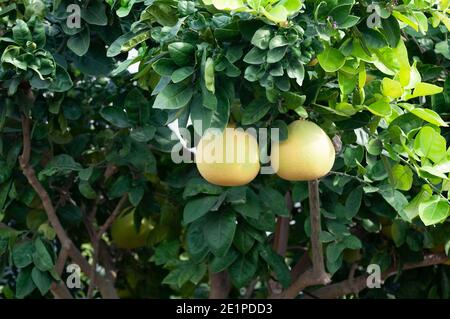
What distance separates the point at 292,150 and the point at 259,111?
9 cm

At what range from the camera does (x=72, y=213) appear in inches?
86.8

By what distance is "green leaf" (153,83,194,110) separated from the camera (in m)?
1.31

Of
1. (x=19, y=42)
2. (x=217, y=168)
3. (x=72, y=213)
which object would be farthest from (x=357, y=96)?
(x=72, y=213)

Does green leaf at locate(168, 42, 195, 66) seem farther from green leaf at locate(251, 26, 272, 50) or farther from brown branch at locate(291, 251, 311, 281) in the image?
brown branch at locate(291, 251, 311, 281)

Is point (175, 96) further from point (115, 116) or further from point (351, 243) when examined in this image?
point (351, 243)

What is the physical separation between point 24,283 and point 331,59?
1013 millimetres

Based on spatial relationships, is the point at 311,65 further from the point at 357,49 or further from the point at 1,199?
the point at 1,199

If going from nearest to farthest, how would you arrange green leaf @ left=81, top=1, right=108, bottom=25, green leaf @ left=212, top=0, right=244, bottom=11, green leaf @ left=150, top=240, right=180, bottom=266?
green leaf @ left=212, top=0, right=244, bottom=11 < green leaf @ left=81, top=1, right=108, bottom=25 < green leaf @ left=150, top=240, right=180, bottom=266

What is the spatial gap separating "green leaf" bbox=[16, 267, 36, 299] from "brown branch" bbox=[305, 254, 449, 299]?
842 millimetres

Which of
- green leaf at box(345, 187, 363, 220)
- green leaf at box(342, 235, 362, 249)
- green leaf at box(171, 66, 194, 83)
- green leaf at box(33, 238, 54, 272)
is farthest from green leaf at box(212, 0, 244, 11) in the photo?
green leaf at box(33, 238, 54, 272)

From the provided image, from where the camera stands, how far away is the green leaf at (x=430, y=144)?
143cm

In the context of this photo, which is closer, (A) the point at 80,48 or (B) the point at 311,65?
(B) the point at 311,65

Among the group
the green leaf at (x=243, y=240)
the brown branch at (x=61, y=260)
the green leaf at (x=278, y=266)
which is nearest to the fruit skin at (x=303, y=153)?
the green leaf at (x=243, y=240)

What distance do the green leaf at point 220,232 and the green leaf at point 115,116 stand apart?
300 mm
